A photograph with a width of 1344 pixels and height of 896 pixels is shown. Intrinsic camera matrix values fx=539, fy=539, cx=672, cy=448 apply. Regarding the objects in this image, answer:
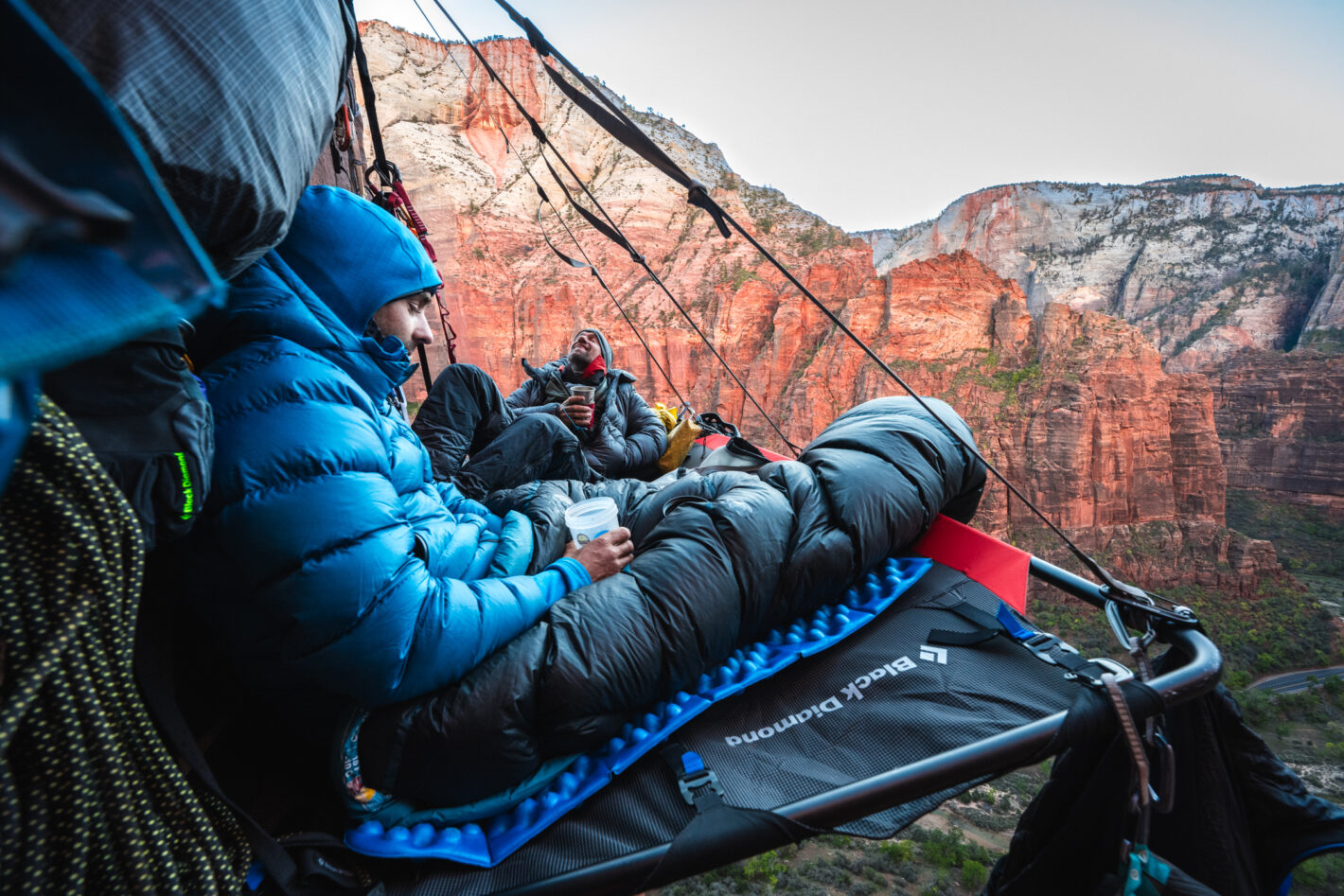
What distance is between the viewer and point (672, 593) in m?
1.10

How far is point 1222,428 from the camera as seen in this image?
30.1 m

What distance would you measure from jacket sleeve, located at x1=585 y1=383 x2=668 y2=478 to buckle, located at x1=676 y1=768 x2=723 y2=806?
1762 millimetres

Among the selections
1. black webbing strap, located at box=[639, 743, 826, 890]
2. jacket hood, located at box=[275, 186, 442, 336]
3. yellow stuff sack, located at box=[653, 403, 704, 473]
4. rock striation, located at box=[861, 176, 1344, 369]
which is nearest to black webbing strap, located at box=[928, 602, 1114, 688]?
black webbing strap, located at box=[639, 743, 826, 890]

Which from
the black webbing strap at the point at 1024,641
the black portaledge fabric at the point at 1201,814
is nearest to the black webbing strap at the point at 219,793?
the black webbing strap at the point at 1024,641

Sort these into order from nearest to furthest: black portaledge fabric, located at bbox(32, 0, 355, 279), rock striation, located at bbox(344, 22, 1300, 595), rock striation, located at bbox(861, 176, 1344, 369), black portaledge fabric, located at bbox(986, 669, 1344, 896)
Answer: black portaledge fabric, located at bbox(32, 0, 355, 279) → black portaledge fabric, located at bbox(986, 669, 1344, 896) → rock striation, located at bbox(344, 22, 1300, 595) → rock striation, located at bbox(861, 176, 1344, 369)

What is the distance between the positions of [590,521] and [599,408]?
1.69m

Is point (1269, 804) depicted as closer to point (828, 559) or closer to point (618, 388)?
point (828, 559)

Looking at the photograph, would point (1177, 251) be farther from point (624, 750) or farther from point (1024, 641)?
point (624, 750)

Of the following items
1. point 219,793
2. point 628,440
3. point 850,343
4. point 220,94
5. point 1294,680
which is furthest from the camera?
point 850,343

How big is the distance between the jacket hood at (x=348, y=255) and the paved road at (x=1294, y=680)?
2599 centimetres

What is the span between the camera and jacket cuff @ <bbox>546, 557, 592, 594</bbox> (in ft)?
3.84

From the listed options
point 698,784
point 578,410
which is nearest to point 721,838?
point 698,784

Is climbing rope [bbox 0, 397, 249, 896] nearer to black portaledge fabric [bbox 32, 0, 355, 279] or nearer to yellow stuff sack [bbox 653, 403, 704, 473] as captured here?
black portaledge fabric [bbox 32, 0, 355, 279]

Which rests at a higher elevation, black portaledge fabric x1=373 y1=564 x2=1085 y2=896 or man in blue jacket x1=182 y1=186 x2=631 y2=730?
man in blue jacket x1=182 y1=186 x2=631 y2=730
